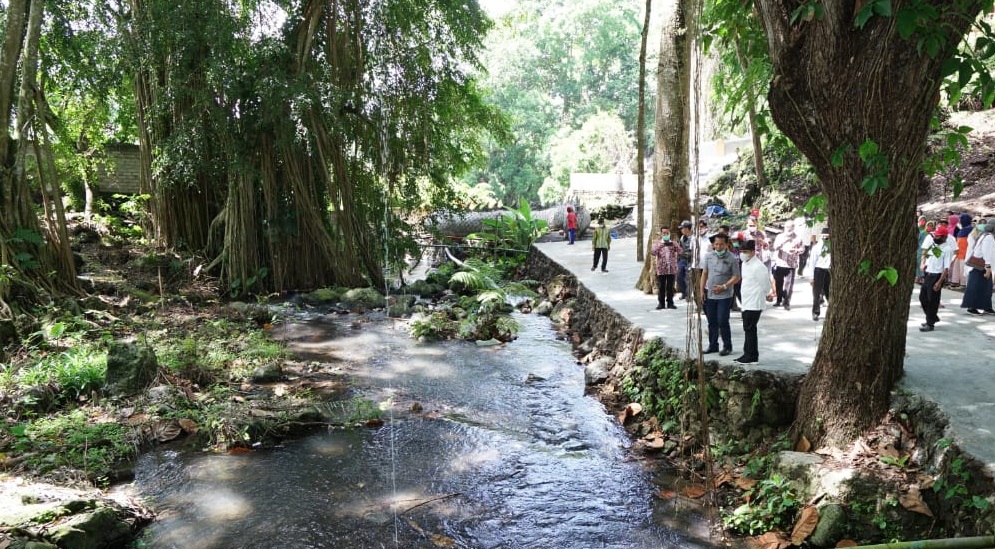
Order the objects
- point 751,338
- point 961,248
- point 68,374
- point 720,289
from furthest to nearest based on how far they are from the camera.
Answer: point 961,248
point 68,374
point 720,289
point 751,338

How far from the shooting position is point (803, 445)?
5.44 metres

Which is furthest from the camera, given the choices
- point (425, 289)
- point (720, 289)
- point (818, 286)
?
point (425, 289)

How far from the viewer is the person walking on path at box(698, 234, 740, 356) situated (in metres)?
6.99

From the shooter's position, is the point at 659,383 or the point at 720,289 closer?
the point at 720,289

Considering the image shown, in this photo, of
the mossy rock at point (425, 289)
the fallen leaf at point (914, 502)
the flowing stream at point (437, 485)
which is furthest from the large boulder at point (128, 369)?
the mossy rock at point (425, 289)

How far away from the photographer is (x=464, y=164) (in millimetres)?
17031

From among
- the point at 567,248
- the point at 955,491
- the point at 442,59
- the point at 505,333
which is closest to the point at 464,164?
the point at 442,59

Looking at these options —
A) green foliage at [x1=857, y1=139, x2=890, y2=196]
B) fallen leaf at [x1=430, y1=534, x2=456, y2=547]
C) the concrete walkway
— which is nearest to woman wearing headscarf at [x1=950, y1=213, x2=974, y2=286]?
the concrete walkway

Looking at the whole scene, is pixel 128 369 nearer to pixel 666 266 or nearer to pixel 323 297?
pixel 323 297

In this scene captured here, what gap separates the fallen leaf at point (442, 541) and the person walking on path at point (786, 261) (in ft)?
22.2

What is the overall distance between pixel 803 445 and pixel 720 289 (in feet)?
6.77

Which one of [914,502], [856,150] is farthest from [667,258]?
[914,502]

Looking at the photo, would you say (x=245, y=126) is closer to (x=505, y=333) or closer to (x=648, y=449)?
(x=505, y=333)

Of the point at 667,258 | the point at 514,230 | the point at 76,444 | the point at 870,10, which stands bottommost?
the point at 76,444
